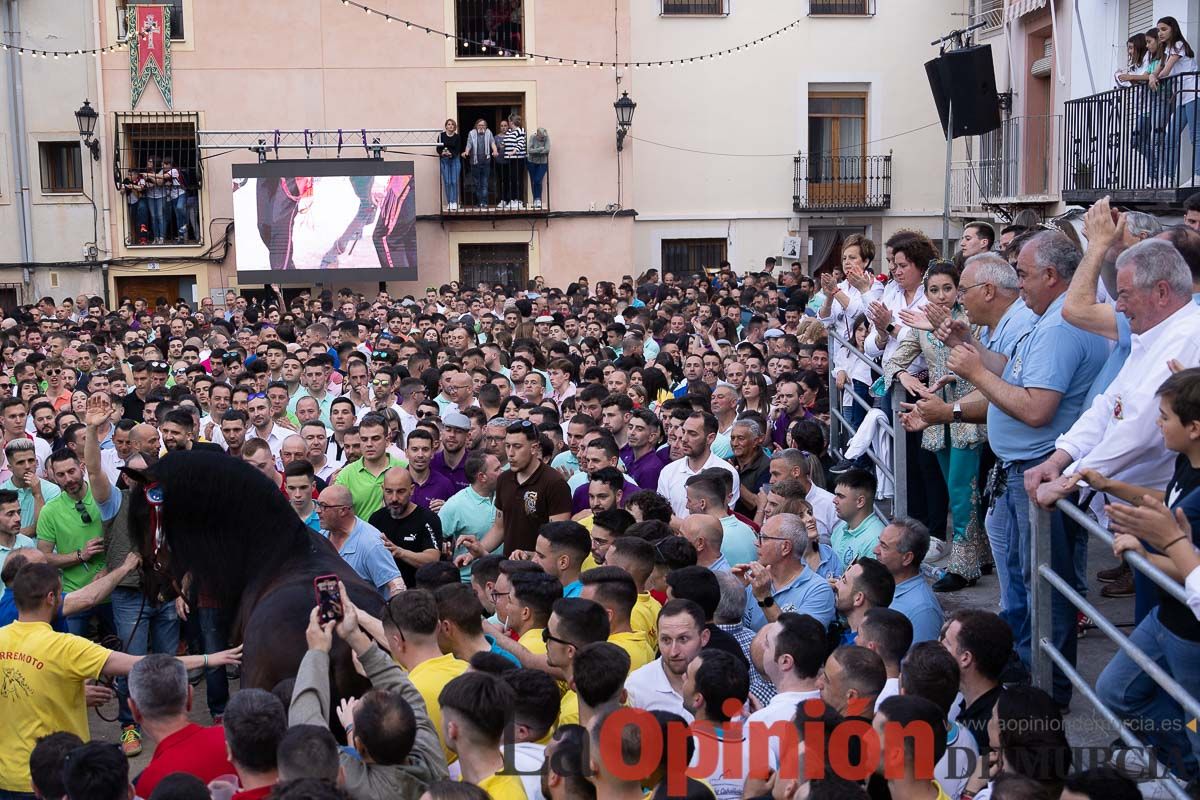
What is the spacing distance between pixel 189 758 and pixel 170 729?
0.22m

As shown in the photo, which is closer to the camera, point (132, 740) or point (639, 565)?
point (639, 565)

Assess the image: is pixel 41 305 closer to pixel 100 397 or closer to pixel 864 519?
pixel 100 397

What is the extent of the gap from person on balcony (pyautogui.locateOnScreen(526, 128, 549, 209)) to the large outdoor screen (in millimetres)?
2197

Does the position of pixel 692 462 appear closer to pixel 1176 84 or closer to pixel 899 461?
pixel 899 461

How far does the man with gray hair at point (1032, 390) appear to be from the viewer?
5.95 m

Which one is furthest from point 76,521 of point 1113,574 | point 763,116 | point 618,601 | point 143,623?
point 763,116

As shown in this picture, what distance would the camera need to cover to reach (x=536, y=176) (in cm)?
2516

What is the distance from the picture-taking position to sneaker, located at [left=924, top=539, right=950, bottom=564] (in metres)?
8.32

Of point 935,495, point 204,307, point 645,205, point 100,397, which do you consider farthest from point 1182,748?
point 645,205

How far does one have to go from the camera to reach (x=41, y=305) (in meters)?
21.0

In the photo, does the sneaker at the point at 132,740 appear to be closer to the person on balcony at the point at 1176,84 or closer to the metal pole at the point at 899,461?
the metal pole at the point at 899,461

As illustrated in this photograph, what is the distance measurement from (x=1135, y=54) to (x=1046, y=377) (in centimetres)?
960

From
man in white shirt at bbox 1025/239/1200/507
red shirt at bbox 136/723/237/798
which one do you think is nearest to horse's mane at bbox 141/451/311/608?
red shirt at bbox 136/723/237/798

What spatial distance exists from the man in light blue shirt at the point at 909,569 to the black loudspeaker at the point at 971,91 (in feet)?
27.7
